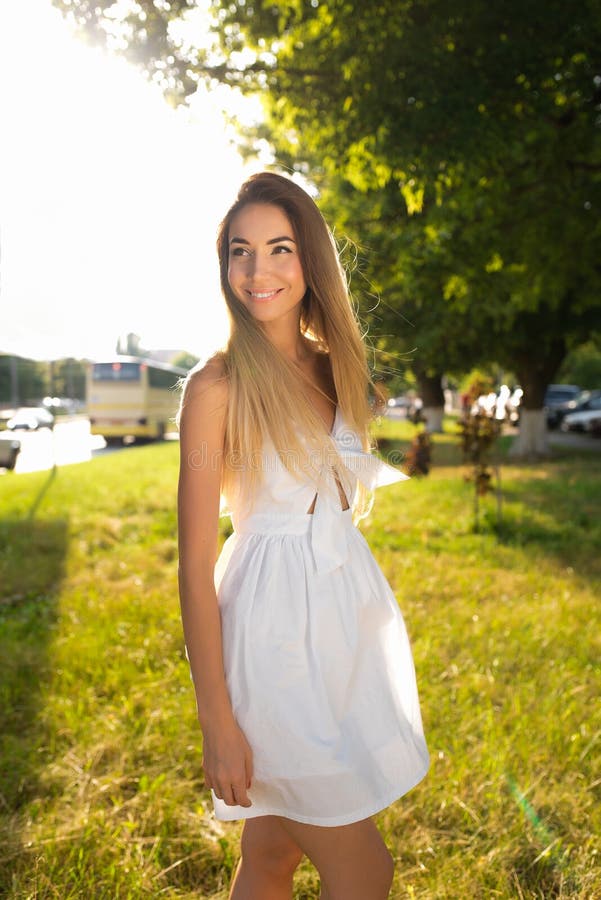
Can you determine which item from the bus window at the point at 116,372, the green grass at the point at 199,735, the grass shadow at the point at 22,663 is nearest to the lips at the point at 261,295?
the green grass at the point at 199,735

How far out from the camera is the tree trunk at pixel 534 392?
59.0ft

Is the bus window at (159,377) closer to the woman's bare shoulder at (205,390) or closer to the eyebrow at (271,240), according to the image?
the eyebrow at (271,240)

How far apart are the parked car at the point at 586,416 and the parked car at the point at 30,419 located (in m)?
24.1

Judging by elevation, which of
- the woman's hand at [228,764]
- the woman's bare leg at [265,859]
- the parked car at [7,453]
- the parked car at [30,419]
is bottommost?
the parked car at [30,419]

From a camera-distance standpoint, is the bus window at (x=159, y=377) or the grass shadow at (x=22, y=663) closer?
the grass shadow at (x=22, y=663)

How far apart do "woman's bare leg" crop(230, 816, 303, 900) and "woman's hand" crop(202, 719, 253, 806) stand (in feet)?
0.75

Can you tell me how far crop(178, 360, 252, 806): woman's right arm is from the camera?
4.98 feet

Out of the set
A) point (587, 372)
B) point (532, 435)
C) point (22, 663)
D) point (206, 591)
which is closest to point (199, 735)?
point (22, 663)

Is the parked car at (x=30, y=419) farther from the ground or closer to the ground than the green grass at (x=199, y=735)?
closer to the ground

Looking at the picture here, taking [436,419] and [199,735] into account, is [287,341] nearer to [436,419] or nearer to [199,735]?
[199,735]

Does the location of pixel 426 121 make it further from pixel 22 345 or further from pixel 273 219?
pixel 22 345

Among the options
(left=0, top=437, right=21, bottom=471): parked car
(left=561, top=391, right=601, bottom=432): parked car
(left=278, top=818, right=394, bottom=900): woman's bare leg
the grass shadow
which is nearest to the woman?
(left=278, top=818, right=394, bottom=900): woman's bare leg

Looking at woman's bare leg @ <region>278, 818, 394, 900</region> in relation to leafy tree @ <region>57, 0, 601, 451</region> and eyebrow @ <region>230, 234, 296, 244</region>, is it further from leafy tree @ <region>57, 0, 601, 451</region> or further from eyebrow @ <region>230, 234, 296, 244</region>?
leafy tree @ <region>57, 0, 601, 451</region>

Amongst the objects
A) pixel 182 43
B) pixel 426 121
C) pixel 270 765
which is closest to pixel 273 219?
pixel 270 765
